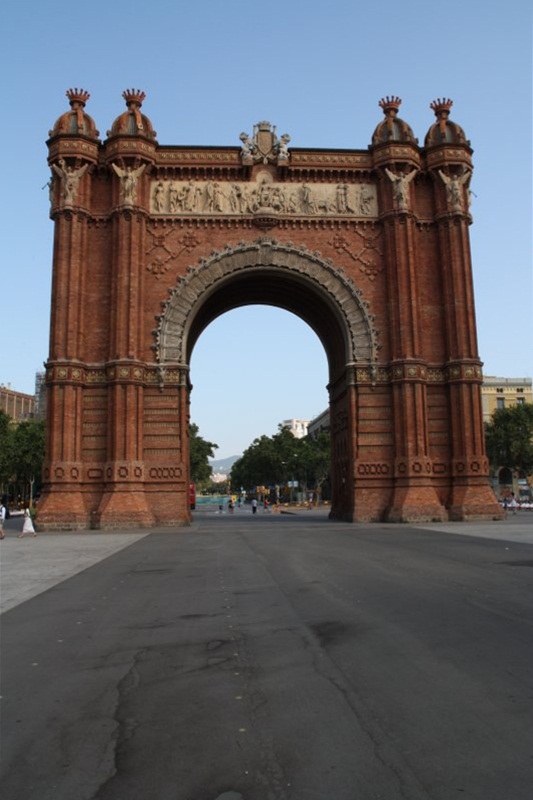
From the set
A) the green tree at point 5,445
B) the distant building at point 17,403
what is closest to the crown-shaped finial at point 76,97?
the green tree at point 5,445

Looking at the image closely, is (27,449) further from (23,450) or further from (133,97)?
(133,97)

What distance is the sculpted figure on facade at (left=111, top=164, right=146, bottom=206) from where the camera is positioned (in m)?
34.4

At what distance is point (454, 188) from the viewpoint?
119 ft

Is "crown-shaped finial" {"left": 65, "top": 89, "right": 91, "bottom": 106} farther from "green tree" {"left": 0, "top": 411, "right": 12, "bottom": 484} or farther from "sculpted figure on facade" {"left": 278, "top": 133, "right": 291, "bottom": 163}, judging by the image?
"green tree" {"left": 0, "top": 411, "right": 12, "bottom": 484}

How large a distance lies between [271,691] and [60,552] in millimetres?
15772

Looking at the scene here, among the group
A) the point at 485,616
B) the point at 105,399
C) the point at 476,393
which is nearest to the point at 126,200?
the point at 105,399

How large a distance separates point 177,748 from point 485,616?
5.67 m

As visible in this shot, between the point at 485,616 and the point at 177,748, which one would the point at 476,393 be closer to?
the point at 485,616

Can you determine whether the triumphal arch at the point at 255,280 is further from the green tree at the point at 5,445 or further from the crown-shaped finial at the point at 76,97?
A: the green tree at the point at 5,445

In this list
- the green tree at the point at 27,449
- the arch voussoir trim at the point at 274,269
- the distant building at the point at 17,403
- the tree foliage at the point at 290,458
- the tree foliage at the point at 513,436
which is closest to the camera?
the arch voussoir trim at the point at 274,269

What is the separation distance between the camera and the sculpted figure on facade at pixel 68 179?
34.2 metres

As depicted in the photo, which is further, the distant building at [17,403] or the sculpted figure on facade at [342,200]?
the distant building at [17,403]

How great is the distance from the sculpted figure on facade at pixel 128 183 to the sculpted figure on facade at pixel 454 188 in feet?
51.9

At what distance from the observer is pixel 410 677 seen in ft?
21.0
